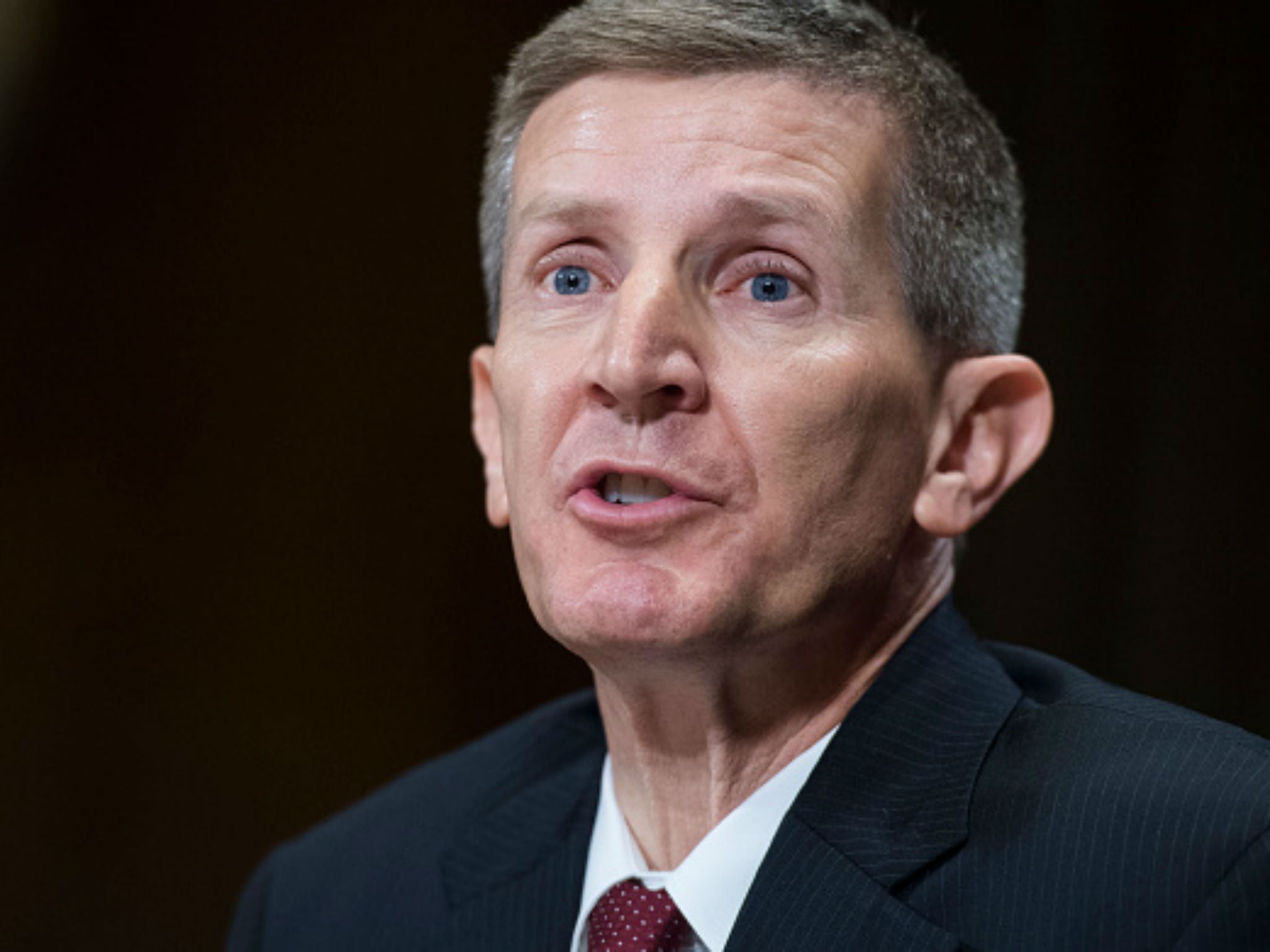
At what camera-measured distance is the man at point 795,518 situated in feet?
4.84

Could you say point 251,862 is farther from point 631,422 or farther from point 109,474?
point 631,422

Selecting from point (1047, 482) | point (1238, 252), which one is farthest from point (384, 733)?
point (1238, 252)

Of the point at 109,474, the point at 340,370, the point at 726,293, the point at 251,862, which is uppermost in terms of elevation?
the point at 726,293

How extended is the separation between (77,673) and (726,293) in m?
2.11

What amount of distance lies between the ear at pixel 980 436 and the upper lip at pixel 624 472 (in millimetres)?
285

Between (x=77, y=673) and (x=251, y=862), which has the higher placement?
(x=77, y=673)

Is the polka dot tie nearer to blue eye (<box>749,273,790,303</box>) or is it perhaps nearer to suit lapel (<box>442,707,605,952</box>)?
suit lapel (<box>442,707,605,952</box>)

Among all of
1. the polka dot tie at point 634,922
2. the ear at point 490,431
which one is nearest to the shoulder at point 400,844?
the polka dot tie at point 634,922

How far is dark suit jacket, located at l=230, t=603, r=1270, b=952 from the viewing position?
4.55 feet

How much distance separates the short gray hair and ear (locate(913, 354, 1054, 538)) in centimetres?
4

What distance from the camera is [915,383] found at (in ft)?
5.38

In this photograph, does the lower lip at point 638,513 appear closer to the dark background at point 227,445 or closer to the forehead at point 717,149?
the forehead at point 717,149

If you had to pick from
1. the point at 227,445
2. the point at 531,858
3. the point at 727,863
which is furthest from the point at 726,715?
the point at 227,445

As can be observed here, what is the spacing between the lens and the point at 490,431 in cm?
192
